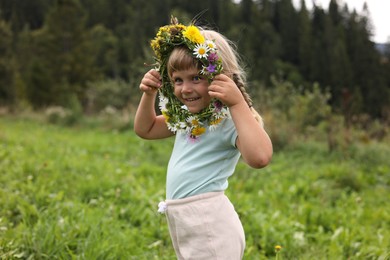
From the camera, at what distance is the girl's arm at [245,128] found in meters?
1.46

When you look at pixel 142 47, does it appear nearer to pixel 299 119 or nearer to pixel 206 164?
pixel 299 119

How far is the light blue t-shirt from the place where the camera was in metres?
1.65

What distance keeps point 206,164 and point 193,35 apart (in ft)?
1.56

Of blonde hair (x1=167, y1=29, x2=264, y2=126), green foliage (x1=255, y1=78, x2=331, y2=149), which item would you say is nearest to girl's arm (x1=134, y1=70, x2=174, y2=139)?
blonde hair (x1=167, y1=29, x2=264, y2=126)

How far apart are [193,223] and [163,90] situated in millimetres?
550

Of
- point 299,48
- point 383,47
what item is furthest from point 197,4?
point 383,47

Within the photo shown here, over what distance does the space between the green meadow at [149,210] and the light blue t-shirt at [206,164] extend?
3.50 feet

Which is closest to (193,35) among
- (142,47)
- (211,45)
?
(211,45)

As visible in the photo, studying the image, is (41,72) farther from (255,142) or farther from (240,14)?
(240,14)

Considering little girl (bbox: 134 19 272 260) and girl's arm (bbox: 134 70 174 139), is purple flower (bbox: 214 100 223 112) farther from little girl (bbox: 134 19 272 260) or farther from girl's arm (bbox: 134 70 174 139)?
girl's arm (bbox: 134 70 174 139)

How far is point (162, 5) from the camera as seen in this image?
47.4m

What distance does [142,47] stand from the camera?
120ft

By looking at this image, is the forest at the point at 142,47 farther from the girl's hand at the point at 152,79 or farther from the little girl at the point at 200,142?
the little girl at the point at 200,142

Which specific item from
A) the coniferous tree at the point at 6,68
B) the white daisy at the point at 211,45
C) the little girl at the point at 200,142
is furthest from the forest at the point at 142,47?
the white daisy at the point at 211,45
